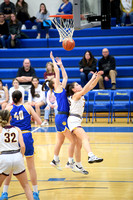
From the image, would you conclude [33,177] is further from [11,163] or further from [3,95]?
[3,95]

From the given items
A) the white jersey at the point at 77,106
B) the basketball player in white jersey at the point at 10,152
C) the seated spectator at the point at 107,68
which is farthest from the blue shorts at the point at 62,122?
the seated spectator at the point at 107,68

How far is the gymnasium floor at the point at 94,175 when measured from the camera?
18.5 ft

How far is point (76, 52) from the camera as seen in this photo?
599 inches

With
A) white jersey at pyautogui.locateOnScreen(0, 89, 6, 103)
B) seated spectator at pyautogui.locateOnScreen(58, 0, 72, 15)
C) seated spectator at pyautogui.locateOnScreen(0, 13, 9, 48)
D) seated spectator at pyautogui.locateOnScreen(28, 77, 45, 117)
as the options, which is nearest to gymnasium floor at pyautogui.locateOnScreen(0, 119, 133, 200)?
seated spectator at pyautogui.locateOnScreen(28, 77, 45, 117)

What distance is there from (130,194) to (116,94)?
725cm

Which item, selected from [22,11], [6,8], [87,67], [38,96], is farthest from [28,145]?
[6,8]

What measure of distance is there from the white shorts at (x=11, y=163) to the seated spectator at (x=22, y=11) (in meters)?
13.0

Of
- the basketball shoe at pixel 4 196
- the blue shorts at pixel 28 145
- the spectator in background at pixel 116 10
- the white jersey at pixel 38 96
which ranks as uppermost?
the spectator in background at pixel 116 10

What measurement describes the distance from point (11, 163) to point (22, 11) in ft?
44.1

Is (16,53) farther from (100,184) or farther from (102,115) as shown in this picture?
(100,184)

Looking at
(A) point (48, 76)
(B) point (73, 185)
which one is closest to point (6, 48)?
(A) point (48, 76)

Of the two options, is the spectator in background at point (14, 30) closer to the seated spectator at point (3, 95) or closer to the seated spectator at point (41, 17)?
the seated spectator at point (41, 17)

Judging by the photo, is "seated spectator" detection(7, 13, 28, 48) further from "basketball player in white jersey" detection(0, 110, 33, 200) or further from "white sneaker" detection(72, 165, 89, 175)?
"basketball player in white jersey" detection(0, 110, 33, 200)

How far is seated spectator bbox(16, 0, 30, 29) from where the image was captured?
17.0 meters
